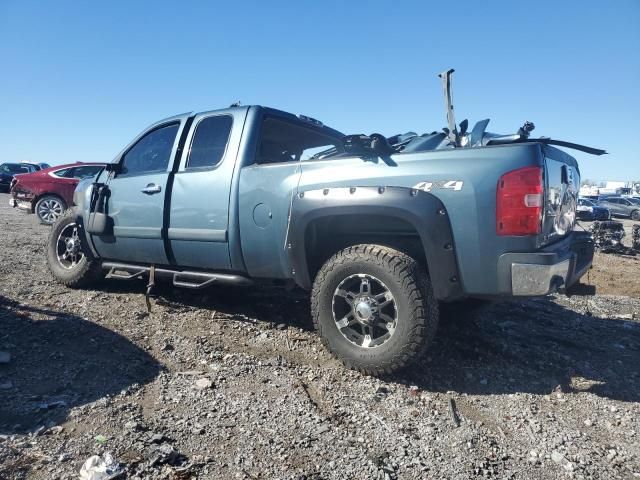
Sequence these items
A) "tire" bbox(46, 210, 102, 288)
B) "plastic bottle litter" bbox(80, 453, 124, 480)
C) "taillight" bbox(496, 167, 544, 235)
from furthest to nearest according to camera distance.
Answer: "tire" bbox(46, 210, 102, 288) < "taillight" bbox(496, 167, 544, 235) < "plastic bottle litter" bbox(80, 453, 124, 480)

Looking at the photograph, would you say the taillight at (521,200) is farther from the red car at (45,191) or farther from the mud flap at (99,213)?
the red car at (45,191)

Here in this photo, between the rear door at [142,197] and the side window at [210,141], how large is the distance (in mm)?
220

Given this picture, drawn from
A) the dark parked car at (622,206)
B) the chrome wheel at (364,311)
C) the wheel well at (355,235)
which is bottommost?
the dark parked car at (622,206)

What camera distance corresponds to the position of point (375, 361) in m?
2.98

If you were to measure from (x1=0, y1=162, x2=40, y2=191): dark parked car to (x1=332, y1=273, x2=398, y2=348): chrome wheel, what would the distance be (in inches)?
990

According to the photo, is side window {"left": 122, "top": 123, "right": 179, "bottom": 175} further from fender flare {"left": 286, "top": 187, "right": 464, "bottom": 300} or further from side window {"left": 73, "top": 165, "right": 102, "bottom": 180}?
side window {"left": 73, "top": 165, "right": 102, "bottom": 180}

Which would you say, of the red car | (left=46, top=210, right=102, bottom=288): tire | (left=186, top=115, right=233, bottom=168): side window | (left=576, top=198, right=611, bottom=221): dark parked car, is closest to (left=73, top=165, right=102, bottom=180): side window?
A: the red car

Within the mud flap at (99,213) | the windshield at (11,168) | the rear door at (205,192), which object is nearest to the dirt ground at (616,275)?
the rear door at (205,192)

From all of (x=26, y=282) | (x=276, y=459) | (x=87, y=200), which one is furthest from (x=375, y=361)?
(x=26, y=282)

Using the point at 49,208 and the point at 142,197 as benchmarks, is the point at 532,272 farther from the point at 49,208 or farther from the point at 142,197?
the point at 49,208

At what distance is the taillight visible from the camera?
2.60 meters

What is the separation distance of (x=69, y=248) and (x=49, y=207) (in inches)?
294

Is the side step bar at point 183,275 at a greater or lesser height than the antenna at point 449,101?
lesser

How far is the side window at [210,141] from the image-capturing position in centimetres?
394
